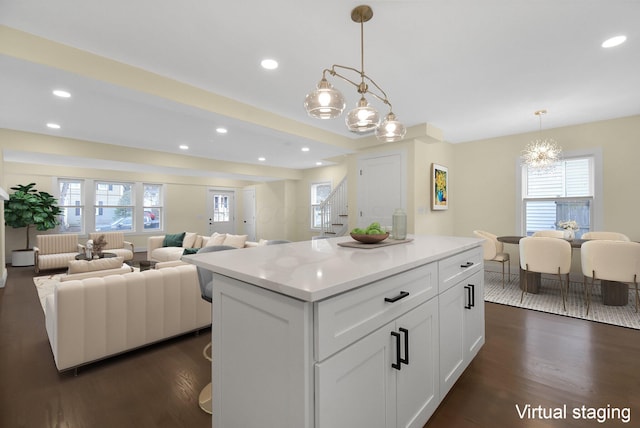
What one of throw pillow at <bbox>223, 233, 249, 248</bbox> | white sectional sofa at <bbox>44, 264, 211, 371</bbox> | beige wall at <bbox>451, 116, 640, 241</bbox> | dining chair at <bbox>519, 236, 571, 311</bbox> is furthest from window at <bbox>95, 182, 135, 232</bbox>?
dining chair at <bbox>519, 236, 571, 311</bbox>

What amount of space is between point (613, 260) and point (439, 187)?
8.73 ft

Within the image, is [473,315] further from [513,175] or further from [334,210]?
[334,210]

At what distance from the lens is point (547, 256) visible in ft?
12.1

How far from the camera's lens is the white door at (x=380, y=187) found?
5.05 meters

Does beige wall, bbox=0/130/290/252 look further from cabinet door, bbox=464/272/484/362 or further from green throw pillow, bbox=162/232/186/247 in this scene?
cabinet door, bbox=464/272/484/362

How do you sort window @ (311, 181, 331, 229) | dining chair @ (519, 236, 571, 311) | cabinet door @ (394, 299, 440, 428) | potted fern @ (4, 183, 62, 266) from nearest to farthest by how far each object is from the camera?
cabinet door @ (394, 299, 440, 428) → dining chair @ (519, 236, 571, 311) → potted fern @ (4, 183, 62, 266) → window @ (311, 181, 331, 229)

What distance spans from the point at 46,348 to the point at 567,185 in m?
7.20

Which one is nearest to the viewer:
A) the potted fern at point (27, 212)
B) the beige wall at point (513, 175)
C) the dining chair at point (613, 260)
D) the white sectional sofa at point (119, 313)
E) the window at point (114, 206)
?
the white sectional sofa at point (119, 313)

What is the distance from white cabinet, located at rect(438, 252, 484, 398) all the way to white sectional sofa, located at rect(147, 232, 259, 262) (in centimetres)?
379

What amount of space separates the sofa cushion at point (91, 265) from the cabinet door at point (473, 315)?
12.6 feet

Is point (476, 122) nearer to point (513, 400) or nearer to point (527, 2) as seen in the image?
point (527, 2)

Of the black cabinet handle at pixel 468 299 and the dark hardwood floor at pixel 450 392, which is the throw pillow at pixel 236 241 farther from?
the black cabinet handle at pixel 468 299

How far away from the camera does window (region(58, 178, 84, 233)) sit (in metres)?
7.50

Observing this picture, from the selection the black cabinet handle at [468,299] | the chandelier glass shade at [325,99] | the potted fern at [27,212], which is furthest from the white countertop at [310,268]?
the potted fern at [27,212]
